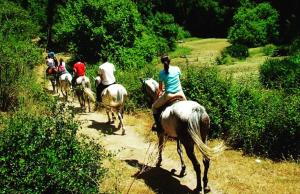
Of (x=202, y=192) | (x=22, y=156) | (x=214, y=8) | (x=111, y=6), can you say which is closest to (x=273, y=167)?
(x=202, y=192)

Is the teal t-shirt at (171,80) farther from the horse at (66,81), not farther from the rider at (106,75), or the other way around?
the horse at (66,81)

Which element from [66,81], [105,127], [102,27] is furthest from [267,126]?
[102,27]

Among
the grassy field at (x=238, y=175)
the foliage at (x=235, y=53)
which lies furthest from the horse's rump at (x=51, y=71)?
the foliage at (x=235, y=53)

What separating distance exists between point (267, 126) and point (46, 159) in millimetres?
7409

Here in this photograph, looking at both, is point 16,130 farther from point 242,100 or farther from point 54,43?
point 54,43

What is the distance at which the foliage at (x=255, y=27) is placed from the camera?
57.5m

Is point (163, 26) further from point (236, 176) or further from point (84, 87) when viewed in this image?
point (236, 176)

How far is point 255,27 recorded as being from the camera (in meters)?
57.4

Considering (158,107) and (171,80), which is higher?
(171,80)

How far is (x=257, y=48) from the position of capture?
55844 millimetres

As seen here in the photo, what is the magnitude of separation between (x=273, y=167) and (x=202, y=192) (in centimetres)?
283

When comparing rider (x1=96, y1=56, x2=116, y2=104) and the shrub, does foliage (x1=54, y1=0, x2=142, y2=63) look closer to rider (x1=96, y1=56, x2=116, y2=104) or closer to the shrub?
rider (x1=96, y1=56, x2=116, y2=104)

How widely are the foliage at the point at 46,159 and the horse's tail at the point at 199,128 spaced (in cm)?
222

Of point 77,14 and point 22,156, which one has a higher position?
point 77,14
